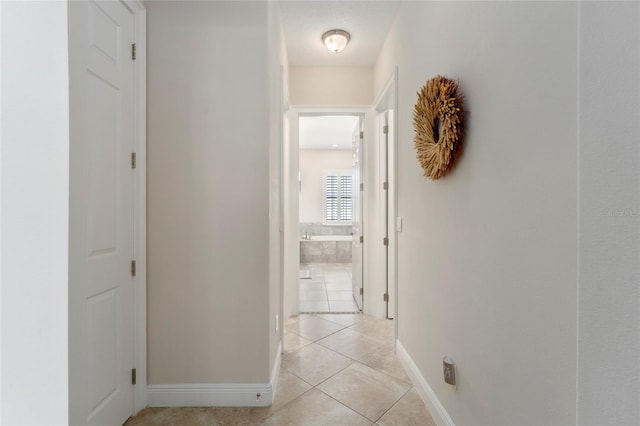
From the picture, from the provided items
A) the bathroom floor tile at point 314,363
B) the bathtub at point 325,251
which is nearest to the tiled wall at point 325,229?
the bathtub at point 325,251

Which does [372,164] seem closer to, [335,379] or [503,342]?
[335,379]

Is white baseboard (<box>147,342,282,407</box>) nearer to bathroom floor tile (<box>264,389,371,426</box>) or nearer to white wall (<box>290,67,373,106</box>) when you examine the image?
bathroom floor tile (<box>264,389,371,426</box>)

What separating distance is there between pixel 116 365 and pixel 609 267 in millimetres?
2053

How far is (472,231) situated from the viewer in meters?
1.34

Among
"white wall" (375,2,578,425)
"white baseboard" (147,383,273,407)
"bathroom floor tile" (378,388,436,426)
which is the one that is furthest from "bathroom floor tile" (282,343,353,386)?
"white wall" (375,2,578,425)

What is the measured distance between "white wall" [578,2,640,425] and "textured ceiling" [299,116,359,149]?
14.4 ft

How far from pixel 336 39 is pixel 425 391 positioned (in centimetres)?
278

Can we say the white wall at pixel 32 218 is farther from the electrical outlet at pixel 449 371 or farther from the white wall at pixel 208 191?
the electrical outlet at pixel 449 371

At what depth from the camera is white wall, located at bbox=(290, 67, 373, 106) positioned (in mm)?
3342

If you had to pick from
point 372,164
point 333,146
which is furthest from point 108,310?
point 333,146

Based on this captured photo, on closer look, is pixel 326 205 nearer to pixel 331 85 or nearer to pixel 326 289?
pixel 326 289

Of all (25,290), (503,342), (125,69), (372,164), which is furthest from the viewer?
(372,164)

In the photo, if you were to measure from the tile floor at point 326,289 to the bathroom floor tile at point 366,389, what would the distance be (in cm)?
140

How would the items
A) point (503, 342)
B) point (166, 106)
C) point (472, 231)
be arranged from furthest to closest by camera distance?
point (166, 106), point (472, 231), point (503, 342)
